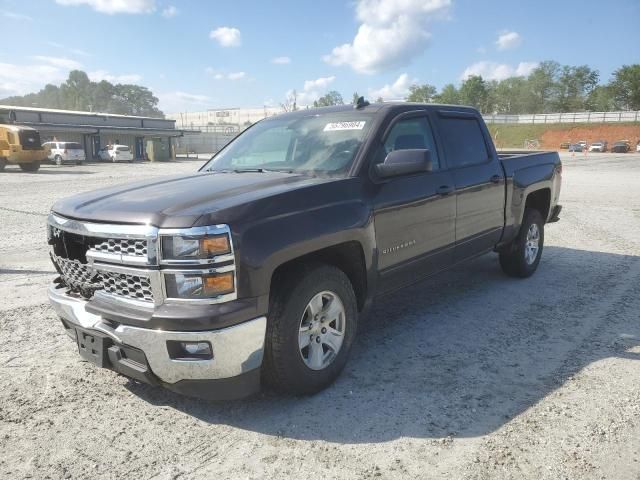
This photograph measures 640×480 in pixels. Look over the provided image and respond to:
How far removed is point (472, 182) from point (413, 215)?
3.60 ft

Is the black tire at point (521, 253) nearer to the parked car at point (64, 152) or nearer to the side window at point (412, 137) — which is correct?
the side window at point (412, 137)

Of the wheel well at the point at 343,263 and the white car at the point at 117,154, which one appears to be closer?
the wheel well at the point at 343,263

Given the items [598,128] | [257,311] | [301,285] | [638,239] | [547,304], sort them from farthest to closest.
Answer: [598,128] < [638,239] < [547,304] < [301,285] < [257,311]

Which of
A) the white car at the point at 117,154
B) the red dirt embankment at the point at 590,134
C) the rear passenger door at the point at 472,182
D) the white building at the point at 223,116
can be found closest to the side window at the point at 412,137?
the rear passenger door at the point at 472,182

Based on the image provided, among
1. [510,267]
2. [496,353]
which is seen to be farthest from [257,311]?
[510,267]

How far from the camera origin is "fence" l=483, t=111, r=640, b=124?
7394 centimetres

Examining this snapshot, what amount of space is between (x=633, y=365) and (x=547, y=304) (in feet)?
4.57

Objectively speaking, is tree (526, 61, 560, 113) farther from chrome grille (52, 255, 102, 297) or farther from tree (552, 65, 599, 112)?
chrome grille (52, 255, 102, 297)

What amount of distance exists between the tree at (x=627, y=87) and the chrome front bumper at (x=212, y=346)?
99.2 metres

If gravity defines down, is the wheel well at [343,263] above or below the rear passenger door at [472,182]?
below

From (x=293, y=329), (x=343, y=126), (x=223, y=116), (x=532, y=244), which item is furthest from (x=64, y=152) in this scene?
(x=223, y=116)

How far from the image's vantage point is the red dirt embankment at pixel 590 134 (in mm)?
69875

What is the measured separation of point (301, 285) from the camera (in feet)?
9.91

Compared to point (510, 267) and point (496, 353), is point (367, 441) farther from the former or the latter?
point (510, 267)
